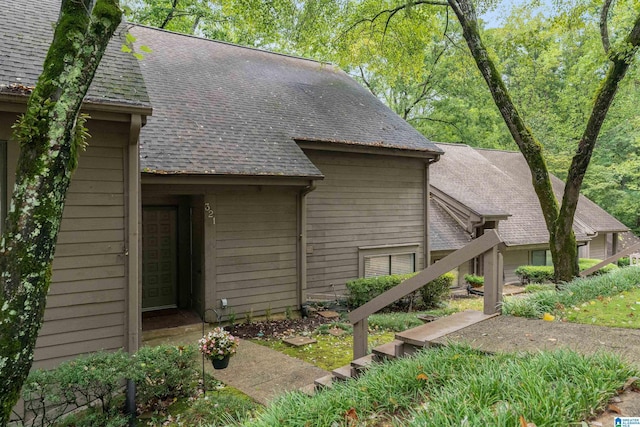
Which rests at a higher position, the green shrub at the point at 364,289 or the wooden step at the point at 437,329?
the wooden step at the point at 437,329

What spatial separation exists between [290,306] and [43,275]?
6.94 meters

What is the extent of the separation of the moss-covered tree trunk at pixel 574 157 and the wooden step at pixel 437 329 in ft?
14.0

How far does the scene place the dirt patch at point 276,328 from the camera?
27.0 ft

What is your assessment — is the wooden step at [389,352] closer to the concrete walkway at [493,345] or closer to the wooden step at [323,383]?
the concrete walkway at [493,345]

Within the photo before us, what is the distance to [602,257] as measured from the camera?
22.1m

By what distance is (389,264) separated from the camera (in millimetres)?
12008

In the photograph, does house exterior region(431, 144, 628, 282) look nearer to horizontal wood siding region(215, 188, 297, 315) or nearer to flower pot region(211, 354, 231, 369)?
horizontal wood siding region(215, 188, 297, 315)

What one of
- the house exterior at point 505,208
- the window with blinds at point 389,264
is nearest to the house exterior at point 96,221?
the window with blinds at point 389,264

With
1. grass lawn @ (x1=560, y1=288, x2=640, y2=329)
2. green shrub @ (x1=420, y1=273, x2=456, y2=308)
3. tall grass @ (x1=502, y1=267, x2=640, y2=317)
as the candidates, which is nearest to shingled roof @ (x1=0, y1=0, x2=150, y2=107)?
tall grass @ (x1=502, y1=267, x2=640, y2=317)

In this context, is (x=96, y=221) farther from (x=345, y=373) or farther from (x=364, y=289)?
(x=364, y=289)

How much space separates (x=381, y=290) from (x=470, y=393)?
308 inches

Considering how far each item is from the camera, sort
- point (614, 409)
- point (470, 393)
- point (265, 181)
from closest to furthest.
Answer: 1. point (614, 409)
2. point (470, 393)
3. point (265, 181)

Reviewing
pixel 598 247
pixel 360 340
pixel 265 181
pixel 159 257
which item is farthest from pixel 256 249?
pixel 598 247

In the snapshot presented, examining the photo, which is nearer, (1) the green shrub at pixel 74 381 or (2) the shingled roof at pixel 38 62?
(1) the green shrub at pixel 74 381
